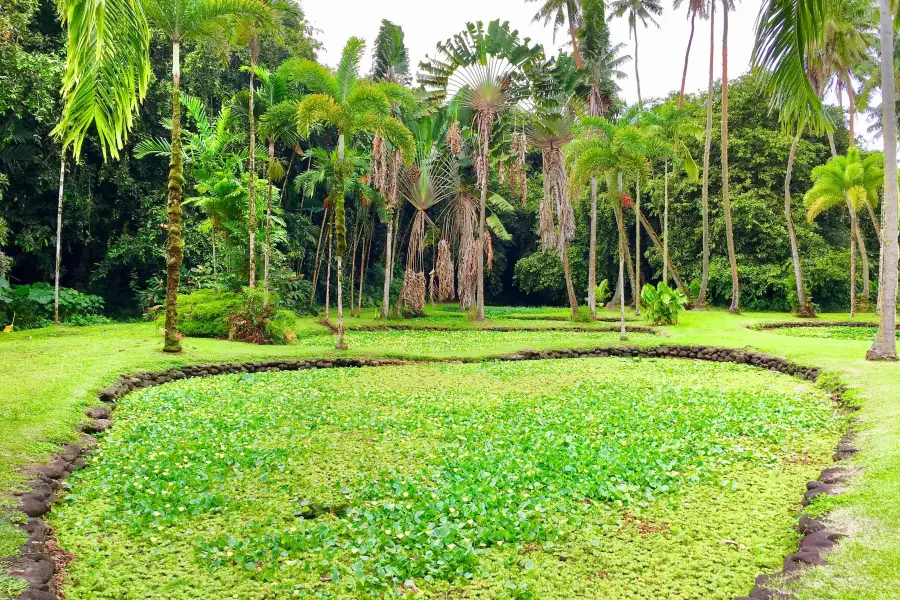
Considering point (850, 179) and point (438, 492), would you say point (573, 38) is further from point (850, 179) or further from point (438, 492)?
point (438, 492)

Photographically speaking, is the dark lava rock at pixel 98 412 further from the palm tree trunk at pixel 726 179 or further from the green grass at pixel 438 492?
the palm tree trunk at pixel 726 179

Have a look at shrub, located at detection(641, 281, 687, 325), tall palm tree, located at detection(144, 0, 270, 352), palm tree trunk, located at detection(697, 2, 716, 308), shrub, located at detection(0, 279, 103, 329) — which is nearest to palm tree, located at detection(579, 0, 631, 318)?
shrub, located at detection(641, 281, 687, 325)

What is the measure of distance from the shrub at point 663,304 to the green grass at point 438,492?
11243 mm

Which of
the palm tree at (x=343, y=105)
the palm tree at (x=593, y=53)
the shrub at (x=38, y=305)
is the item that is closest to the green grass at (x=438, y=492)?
the palm tree at (x=343, y=105)

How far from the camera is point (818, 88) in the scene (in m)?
22.5

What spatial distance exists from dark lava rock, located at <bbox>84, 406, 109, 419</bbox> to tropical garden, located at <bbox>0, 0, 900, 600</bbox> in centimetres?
7

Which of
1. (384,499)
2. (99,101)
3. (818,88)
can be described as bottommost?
(384,499)

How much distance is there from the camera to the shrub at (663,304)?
20344mm

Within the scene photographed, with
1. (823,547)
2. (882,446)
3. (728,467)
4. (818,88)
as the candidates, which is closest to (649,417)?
(728,467)

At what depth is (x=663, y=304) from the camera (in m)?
20.5

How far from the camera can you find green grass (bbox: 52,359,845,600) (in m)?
3.86

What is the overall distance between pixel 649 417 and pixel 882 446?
2652 millimetres

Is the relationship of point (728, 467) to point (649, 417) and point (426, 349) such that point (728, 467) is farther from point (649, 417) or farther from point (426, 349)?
point (426, 349)

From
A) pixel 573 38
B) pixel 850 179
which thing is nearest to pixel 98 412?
pixel 573 38
